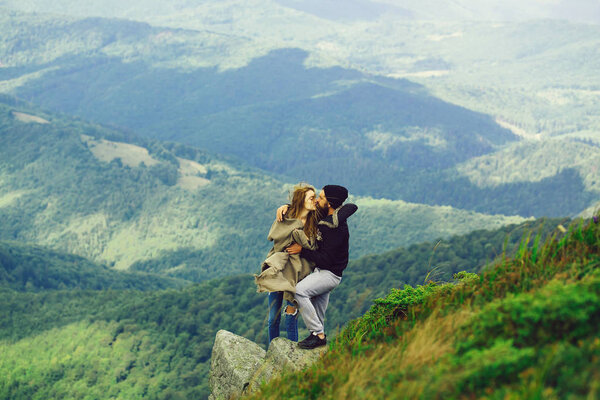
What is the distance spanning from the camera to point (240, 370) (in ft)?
64.7

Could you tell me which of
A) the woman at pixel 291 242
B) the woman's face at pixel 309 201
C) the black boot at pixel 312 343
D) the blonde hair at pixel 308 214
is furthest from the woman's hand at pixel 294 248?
the black boot at pixel 312 343

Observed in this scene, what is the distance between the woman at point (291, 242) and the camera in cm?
1688

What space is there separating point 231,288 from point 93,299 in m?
28.3

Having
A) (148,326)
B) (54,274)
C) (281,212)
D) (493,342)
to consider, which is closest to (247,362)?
(281,212)

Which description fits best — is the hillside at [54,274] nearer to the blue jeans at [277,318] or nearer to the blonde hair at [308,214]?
the blue jeans at [277,318]

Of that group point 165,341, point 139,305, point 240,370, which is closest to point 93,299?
point 139,305

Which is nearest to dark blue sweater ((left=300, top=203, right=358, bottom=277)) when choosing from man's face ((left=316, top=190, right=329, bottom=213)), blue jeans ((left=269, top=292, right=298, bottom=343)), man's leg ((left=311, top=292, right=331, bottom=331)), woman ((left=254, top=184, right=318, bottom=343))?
woman ((left=254, top=184, right=318, bottom=343))

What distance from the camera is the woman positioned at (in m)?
16.9

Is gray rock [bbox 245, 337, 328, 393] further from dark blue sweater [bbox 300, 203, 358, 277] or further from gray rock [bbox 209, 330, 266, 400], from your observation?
dark blue sweater [bbox 300, 203, 358, 277]

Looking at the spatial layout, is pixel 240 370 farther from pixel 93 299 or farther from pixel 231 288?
pixel 93 299

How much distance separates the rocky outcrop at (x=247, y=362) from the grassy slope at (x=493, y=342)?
4.81ft

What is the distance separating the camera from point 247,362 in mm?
20156

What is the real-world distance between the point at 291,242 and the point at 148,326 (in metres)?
97.6

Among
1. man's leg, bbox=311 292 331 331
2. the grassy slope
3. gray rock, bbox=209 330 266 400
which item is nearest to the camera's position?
the grassy slope
